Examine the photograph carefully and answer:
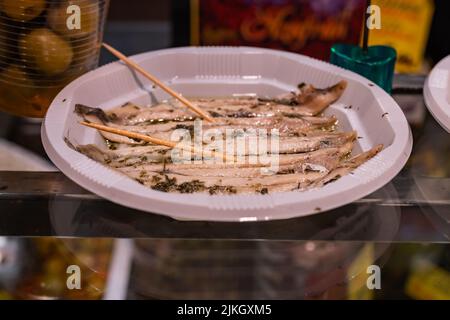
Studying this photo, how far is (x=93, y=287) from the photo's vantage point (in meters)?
1.18

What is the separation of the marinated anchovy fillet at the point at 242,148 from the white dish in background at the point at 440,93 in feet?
0.63

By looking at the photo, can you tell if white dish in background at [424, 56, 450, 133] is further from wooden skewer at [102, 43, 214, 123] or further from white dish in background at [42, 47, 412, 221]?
wooden skewer at [102, 43, 214, 123]

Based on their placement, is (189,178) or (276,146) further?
(276,146)

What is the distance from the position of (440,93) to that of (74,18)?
3.23 feet

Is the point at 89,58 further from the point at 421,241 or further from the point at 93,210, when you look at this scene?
the point at 421,241

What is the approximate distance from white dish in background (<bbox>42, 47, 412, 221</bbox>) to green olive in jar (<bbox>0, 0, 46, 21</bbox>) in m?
0.21

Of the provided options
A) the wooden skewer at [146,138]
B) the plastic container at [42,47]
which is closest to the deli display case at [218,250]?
the wooden skewer at [146,138]

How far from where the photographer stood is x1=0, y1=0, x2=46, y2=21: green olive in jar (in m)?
1.49

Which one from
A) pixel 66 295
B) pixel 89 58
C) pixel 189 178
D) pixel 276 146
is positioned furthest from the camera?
pixel 89 58

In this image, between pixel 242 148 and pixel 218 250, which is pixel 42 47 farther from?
pixel 218 250

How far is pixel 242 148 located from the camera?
4.76 feet

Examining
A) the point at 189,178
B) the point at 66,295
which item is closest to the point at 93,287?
the point at 66,295

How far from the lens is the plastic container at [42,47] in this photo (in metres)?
1.51

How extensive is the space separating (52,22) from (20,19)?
3.1 inches
